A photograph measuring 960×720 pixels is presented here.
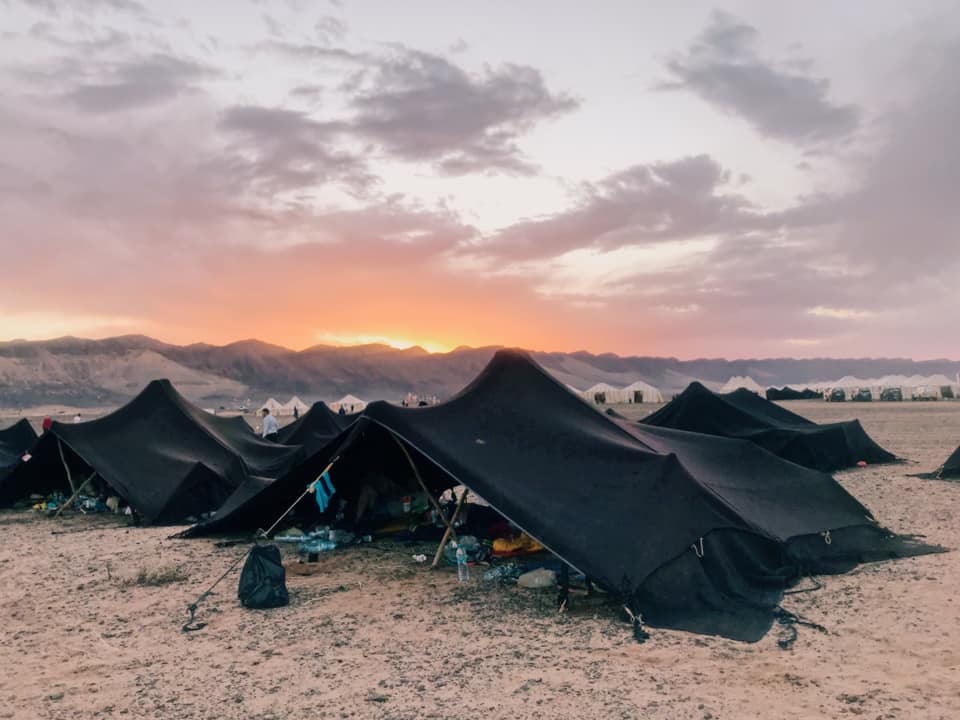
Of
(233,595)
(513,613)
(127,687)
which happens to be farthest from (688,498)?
(127,687)

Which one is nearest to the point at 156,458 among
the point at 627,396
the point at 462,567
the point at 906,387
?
the point at 462,567

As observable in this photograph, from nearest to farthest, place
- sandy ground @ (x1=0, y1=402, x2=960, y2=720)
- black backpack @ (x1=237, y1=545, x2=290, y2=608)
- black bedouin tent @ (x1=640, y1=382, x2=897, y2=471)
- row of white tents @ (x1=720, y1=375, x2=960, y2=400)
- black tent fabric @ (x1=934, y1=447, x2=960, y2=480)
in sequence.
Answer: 1. sandy ground @ (x1=0, y1=402, x2=960, y2=720)
2. black backpack @ (x1=237, y1=545, x2=290, y2=608)
3. black tent fabric @ (x1=934, y1=447, x2=960, y2=480)
4. black bedouin tent @ (x1=640, y1=382, x2=897, y2=471)
5. row of white tents @ (x1=720, y1=375, x2=960, y2=400)

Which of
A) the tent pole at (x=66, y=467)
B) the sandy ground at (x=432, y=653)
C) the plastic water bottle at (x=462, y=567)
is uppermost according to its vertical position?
the tent pole at (x=66, y=467)

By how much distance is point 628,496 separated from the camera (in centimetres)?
962

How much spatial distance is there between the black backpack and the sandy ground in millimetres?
179

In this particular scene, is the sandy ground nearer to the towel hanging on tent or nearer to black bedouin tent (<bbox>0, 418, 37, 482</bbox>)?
the towel hanging on tent

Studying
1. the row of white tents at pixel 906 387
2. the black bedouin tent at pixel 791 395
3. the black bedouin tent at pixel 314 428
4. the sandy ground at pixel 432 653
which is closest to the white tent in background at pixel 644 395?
the row of white tents at pixel 906 387

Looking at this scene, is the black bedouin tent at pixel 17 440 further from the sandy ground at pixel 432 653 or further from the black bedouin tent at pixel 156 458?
the sandy ground at pixel 432 653

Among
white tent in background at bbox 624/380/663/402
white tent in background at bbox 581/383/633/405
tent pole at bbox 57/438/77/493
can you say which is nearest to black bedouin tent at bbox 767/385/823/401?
white tent in background at bbox 624/380/663/402

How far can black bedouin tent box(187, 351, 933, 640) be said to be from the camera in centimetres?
868

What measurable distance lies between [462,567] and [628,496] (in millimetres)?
2452

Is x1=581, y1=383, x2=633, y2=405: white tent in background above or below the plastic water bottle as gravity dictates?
above

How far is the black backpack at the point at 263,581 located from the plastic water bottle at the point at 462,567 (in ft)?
7.43

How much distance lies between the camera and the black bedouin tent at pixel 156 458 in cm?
1562
